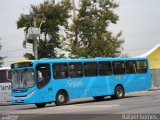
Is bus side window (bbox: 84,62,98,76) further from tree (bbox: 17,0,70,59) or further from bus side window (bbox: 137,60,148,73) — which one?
tree (bbox: 17,0,70,59)

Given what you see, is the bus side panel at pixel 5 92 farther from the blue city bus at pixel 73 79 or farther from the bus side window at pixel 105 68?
Answer: the bus side window at pixel 105 68

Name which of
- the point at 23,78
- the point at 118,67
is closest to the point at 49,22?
the point at 118,67

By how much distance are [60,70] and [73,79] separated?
1215 millimetres

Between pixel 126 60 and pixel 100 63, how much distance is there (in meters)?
2.86

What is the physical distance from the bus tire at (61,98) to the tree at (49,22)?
25.3 meters

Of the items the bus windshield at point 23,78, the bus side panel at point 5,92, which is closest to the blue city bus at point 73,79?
the bus windshield at point 23,78

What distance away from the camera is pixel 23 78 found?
27.4 meters

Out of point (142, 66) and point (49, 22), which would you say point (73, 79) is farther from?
point (49, 22)

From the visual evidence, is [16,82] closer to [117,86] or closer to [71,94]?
[71,94]

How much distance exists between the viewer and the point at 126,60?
33250 mm

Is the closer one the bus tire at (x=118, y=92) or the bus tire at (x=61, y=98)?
the bus tire at (x=61, y=98)

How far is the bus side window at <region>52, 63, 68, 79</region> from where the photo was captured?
92.1 ft

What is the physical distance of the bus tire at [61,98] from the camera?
2811cm

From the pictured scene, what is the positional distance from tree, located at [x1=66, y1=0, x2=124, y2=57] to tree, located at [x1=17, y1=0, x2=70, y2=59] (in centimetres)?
286
